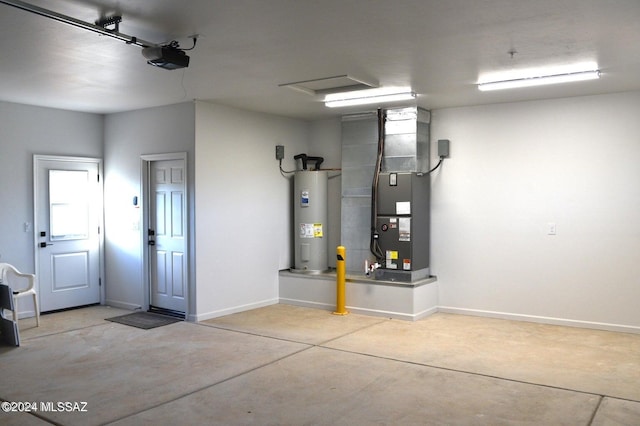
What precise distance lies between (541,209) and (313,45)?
12.7 ft

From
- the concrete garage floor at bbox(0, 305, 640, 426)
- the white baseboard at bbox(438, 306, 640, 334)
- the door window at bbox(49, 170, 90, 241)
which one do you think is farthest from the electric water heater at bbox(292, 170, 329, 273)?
the door window at bbox(49, 170, 90, 241)

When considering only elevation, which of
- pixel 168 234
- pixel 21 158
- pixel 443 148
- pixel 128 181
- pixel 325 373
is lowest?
pixel 325 373

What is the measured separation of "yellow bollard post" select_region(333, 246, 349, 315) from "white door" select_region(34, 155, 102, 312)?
3552 millimetres

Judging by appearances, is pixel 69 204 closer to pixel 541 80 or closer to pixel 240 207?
pixel 240 207

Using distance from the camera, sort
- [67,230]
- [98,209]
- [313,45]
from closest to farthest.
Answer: [313,45] → [67,230] → [98,209]

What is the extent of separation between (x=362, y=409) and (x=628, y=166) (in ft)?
14.5

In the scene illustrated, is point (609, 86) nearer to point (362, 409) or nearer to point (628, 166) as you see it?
point (628, 166)

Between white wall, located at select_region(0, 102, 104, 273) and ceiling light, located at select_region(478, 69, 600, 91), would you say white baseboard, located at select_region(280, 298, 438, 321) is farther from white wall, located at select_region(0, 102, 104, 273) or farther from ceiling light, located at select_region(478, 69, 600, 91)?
white wall, located at select_region(0, 102, 104, 273)

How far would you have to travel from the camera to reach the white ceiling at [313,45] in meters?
3.57

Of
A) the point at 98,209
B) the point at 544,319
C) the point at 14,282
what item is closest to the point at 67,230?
the point at 98,209

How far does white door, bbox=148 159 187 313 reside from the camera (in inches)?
277

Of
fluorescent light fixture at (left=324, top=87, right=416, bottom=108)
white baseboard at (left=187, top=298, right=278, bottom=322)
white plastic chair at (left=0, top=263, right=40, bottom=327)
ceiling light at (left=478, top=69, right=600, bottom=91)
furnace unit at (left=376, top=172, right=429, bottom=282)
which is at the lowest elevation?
white baseboard at (left=187, top=298, right=278, bottom=322)

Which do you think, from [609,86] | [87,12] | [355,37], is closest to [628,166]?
[609,86]

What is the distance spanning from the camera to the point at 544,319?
21.9ft
